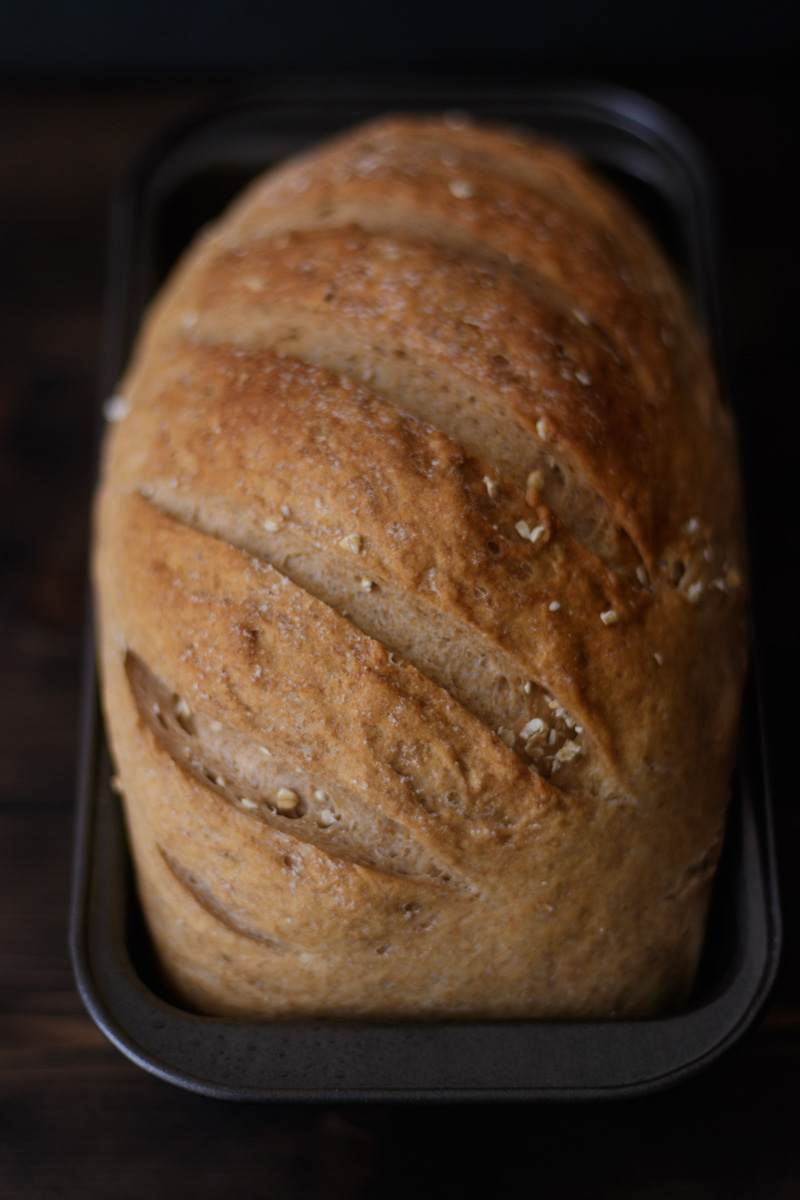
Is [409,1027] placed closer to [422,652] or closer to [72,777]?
[422,652]

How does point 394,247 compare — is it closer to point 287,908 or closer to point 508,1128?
point 287,908

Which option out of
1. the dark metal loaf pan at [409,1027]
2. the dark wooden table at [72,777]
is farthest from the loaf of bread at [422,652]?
the dark wooden table at [72,777]

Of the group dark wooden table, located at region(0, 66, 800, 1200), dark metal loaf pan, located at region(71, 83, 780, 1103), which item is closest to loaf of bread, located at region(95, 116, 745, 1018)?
dark metal loaf pan, located at region(71, 83, 780, 1103)

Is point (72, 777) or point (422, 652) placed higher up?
point (422, 652)

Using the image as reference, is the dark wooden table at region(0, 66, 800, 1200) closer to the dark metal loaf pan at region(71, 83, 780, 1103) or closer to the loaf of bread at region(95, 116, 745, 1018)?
the dark metal loaf pan at region(71, 83, 780, 1103)

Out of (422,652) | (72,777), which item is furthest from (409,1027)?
(72,777)

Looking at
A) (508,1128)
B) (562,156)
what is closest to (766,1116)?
(508,1128)
